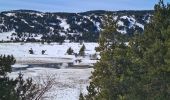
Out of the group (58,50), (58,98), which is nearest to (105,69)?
(58,98)

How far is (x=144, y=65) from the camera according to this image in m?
22.1

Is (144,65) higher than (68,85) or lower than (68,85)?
higher

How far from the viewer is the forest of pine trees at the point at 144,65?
21.1 m

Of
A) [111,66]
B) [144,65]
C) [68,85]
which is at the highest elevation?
[144,65]

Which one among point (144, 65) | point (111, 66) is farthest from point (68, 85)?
point (144, 65)

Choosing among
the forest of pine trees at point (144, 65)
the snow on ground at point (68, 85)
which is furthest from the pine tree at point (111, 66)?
the snow on ground at point (68, 85)

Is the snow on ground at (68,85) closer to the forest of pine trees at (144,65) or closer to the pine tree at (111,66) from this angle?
the pine tree at (111,66)

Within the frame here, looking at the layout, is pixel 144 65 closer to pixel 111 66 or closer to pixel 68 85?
pixel 111 66

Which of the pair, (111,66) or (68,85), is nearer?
(111,66)

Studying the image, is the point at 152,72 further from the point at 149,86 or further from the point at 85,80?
the point at 85,80

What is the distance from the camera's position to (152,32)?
22.1 metres

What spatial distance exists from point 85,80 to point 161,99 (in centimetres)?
4842

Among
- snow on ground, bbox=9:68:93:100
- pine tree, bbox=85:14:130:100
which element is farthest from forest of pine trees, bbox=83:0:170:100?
snow on ground, bbox=9:68:93:100

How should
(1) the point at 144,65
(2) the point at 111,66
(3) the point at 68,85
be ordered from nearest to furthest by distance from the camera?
1. (1) the point at 144,65
2. (2) the point at 111,66
3. (3) the point at 68,85
